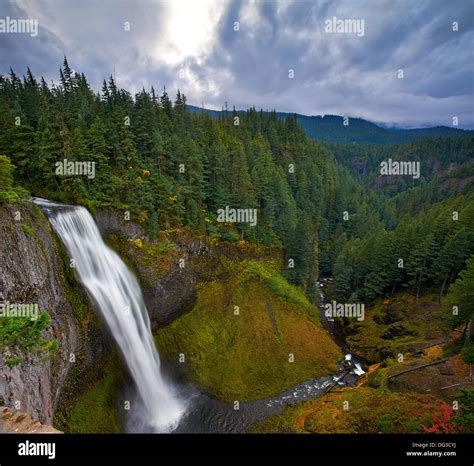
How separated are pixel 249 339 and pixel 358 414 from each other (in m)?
14.4

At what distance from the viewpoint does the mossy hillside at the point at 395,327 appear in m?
36.8

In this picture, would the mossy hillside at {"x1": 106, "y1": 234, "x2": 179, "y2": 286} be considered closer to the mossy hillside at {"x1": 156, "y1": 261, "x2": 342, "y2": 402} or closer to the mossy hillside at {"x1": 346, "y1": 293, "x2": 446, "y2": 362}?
the mossy hillside at {"x1": 156, "y1": 261, "x2": 342, "y2": 402}

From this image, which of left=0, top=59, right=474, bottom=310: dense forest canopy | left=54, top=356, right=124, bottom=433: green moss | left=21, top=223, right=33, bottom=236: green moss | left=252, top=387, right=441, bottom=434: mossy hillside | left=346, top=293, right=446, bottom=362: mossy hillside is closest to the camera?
left=21, top=223, right=33, bottom=236: green moss

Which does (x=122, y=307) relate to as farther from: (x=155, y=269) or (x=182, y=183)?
(x=182, y=183)

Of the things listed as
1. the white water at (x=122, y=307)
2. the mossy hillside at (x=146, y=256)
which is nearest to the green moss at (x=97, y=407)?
the white water at (x=122, y=307)

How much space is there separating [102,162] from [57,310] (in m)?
17.1

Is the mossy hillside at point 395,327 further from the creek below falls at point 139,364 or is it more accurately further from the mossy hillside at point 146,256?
the mossy hillside at point 146,256

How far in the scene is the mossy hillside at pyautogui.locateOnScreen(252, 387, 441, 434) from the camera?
19.7 m

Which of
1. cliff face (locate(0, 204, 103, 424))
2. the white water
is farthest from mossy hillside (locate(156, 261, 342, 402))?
cliff face (locate(0, 204, 103, 424))

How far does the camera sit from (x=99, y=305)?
2397cm

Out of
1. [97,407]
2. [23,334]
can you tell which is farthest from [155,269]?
[23,334]

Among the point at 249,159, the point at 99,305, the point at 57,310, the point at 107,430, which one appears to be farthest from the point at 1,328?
the point at 249,159

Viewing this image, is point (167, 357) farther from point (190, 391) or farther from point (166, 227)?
point (166, 227)

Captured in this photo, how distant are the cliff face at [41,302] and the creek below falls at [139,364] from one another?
1.46 metres
